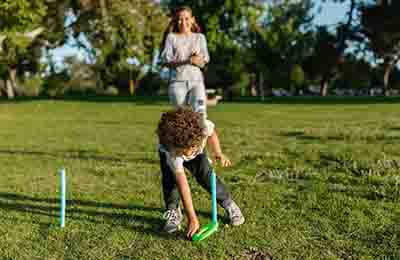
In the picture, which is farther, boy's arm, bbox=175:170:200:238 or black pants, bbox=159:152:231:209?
black pants, bbox=159:152:231:209

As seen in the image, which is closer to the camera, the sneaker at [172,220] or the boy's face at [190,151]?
the boy's face at [190,151]

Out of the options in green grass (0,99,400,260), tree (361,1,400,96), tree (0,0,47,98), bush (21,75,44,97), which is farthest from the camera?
bush (21,75,44,97)

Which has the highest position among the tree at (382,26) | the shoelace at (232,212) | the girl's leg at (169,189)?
the tree at (382,26)

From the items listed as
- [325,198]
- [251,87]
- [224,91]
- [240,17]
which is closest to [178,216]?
[325,198]

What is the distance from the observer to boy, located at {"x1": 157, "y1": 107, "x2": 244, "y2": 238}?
3.12 meters

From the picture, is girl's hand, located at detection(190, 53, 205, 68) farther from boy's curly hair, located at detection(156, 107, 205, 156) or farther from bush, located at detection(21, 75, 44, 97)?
bush, located at detection(21, 75, 44, 97)

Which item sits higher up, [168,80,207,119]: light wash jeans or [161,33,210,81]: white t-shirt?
[161,33,210,81]: white t-shirt

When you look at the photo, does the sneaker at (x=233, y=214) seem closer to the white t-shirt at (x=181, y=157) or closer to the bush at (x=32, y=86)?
the white t-shirt at (x=181, y=157)

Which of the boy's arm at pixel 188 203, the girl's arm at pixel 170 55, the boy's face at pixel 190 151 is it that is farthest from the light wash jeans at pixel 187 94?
the boy's arm at pixel 188 203

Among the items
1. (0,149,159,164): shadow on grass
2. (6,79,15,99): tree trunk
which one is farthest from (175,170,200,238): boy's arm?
(6,79,15,99): tree trunk

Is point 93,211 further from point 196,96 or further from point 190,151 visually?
point 196,96

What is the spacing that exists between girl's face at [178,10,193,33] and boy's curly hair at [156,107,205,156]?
195cm

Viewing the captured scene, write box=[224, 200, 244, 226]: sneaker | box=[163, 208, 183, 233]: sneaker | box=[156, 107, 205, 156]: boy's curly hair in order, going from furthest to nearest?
box=[224, 200, 244, 226]: sneaker < box=[163, 208, 183, 233]: sneaker < box=[156, 107, 205, 156]: boy's curly hair

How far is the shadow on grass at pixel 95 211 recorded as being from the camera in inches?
137
